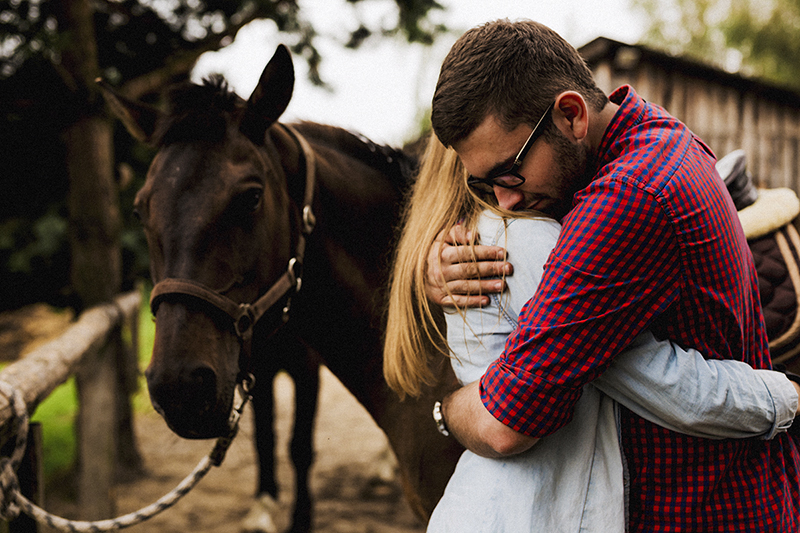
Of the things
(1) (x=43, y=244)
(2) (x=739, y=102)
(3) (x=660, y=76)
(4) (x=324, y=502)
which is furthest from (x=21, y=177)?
(2) (x=739, y=102)

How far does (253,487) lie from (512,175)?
401 centimetres

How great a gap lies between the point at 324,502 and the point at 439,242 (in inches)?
136

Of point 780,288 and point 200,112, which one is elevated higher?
point 200,112

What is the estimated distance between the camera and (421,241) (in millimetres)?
1279

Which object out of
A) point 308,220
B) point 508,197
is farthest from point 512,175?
point 308,220

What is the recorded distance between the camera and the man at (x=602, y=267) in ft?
2.93

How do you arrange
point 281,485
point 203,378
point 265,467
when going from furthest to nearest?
point 281,485, point 265,467, point 203,378

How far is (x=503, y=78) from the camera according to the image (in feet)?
3.41

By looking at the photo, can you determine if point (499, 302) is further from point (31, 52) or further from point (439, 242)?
point (31, 52)

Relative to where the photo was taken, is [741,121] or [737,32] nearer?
[741,121]

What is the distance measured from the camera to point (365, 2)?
4156mm

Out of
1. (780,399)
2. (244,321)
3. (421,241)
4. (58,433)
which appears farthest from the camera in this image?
(58,433)

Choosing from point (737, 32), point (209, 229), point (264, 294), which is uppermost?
point (737, 32)

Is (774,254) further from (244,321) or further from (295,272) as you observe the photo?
(244,321)
